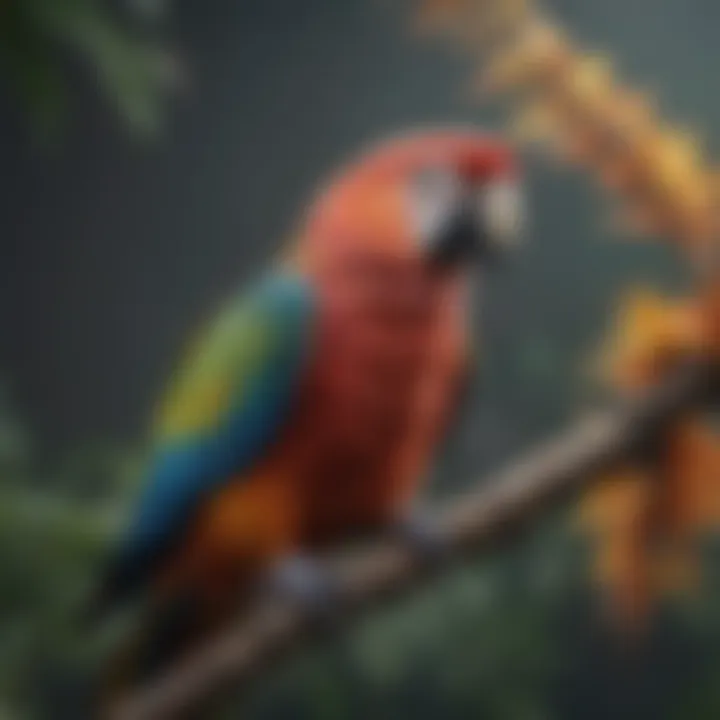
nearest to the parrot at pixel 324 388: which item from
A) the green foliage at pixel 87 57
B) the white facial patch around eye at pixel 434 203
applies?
the white facial patch around eye at pixel 434 203

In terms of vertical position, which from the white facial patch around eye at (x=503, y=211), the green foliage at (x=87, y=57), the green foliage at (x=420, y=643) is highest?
the green foliage at (x=87, y=57)

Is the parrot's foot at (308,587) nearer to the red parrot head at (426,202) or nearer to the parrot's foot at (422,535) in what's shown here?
the parrot's foot at (422,535)

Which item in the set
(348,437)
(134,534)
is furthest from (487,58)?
(134,534)

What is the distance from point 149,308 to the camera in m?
1.57

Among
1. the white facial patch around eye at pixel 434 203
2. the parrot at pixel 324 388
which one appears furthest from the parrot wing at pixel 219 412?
the white facial patch around eye at pixel 434 203

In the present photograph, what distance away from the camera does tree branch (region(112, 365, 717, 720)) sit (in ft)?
5.03

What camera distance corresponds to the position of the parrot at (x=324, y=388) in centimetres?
151

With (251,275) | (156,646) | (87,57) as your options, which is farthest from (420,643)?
(87,57)

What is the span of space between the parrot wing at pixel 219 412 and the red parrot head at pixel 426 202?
0.20 feet

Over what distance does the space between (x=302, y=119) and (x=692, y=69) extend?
32 centimetres

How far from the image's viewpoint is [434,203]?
150cm

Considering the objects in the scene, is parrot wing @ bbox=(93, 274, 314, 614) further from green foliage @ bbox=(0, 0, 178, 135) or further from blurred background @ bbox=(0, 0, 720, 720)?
green foliage @ bbox=(0, 0, 178, 135)

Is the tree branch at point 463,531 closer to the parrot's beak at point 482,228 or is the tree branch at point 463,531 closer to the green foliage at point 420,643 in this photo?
the green foliage at point 420,643

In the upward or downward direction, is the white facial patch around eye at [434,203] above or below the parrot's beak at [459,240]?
above
